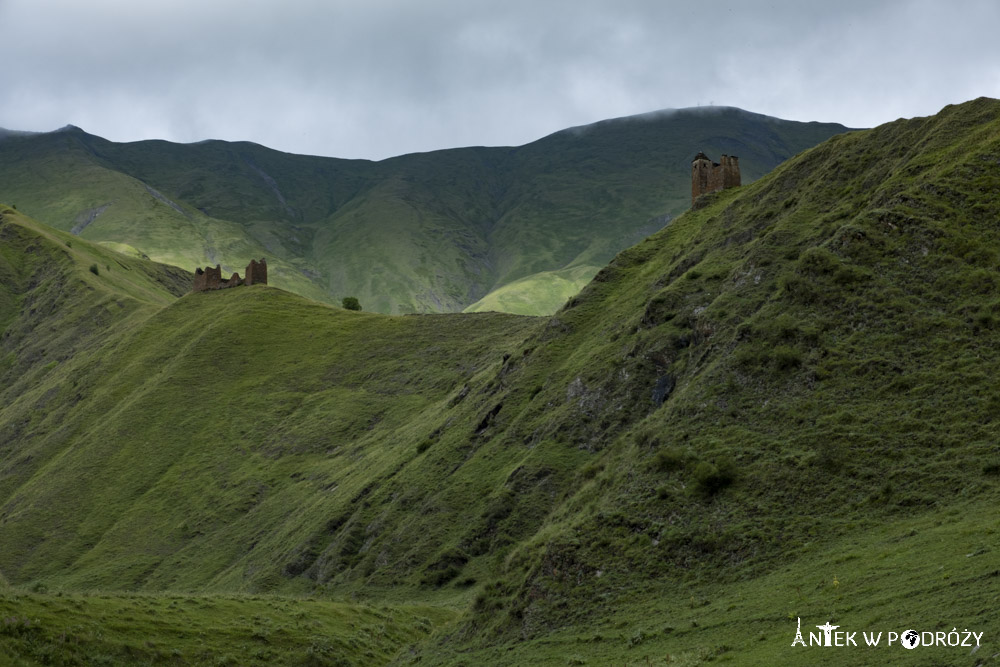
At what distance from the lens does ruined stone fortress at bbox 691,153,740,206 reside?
343 feet

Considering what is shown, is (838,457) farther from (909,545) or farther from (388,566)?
(388,566)

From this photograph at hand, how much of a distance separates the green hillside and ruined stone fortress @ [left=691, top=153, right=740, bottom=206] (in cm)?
586

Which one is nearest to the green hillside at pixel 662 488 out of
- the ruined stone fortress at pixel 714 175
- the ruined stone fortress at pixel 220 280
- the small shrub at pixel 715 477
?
the small shrub at pixel 715 477

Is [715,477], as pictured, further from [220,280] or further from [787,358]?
[220,280]

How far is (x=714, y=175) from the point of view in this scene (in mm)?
106062

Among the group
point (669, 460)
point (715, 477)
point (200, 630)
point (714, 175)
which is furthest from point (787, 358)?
point (714, 175)

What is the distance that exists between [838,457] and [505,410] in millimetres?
36176

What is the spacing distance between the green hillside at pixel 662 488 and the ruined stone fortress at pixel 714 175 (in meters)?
5.86

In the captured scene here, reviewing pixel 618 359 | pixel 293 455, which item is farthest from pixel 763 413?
pixel 293 455

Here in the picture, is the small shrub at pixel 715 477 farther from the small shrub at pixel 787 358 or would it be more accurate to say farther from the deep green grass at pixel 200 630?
the deep green grass at pixel 200 630

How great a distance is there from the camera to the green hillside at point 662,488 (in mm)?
40125

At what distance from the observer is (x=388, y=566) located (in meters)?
72.7

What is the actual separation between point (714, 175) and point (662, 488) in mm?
63295

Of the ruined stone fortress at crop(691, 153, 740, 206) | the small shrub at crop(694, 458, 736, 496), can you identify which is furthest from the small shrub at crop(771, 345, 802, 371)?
the ruined stone fortress at crop(691, 153, 740, 206)
